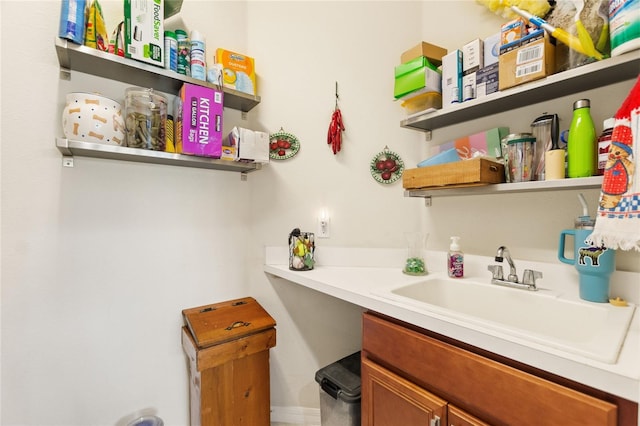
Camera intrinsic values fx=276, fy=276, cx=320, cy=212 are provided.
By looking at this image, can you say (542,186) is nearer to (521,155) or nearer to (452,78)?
(521,155)

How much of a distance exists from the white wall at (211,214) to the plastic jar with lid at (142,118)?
16 centimetres

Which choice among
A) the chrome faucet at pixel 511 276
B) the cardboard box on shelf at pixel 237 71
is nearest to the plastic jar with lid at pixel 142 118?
the cardboard box on shelf at pixel 237 71

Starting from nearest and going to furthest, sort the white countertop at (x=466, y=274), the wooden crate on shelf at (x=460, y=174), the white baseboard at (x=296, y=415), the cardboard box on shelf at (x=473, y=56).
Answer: the white countertop at (x=466, y=274)
the wooden crate on shelf at (x=460, y=174)
the cardboard box on shelf at (x=473, y=56)
the white baseboard at (x=296, y=415)

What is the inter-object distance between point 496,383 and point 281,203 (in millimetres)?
1328

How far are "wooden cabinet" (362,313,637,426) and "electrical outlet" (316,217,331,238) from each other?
26.8 inches

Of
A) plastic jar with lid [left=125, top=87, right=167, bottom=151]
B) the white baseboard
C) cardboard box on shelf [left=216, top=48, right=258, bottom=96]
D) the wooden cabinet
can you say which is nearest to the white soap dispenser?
the wooden cabinet

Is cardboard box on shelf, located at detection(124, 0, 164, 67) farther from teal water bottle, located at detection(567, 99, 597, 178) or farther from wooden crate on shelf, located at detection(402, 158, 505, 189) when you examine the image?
teal water bottle, located at detection(567, 99, 597, 178)

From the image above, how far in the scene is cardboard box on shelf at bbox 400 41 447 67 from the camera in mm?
1349

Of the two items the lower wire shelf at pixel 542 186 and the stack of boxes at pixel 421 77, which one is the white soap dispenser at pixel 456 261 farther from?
the stack of boxes at pixel 421 77

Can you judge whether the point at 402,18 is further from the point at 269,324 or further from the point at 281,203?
the point at 269,324

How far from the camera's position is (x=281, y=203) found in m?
1.73

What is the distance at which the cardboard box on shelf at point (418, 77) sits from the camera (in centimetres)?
131

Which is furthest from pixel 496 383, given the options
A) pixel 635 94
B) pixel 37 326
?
pixel 37 326

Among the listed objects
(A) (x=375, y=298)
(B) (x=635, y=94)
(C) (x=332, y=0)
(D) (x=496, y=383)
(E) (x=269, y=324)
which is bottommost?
(E) (x=269, y=324)
